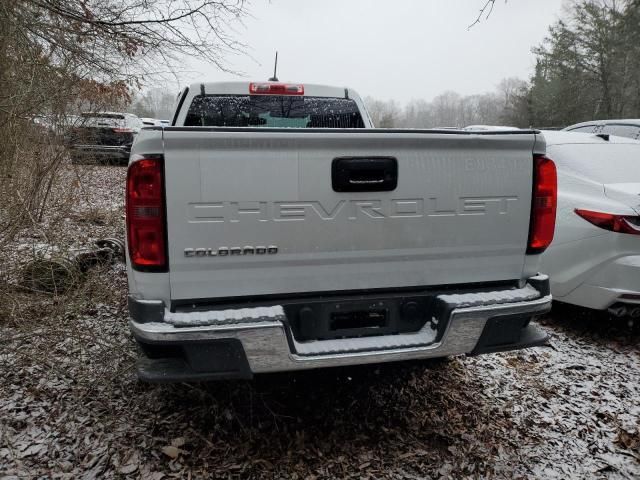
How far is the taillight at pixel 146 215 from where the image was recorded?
213 cm

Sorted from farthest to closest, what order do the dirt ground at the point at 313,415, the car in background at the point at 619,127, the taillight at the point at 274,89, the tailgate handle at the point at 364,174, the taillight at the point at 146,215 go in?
the car in background at the point at 619,127
the taillight at the point at 274,89
the dirt ground at the point at 313,415
the tailgate handle at the point at 364,174
the taillight at the point at 146,215

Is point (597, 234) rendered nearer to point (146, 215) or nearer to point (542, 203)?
point (542, 203)

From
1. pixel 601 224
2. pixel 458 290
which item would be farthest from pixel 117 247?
pixel 601 224

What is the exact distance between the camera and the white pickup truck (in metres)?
2.18

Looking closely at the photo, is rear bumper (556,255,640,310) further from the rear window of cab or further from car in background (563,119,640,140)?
car in background (563,119,640,140)

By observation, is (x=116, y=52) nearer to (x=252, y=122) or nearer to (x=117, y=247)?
(x=117, y=247)

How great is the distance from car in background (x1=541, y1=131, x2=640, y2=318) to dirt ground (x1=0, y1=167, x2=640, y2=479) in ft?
1.72

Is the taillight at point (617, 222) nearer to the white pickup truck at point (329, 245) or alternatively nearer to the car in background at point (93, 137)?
the white pickup truck at point (329, 245)

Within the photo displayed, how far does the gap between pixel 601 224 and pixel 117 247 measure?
17.4ft

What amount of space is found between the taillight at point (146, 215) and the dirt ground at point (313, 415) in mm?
1196

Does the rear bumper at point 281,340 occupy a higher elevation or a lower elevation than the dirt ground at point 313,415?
higher

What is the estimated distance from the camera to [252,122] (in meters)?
4.18

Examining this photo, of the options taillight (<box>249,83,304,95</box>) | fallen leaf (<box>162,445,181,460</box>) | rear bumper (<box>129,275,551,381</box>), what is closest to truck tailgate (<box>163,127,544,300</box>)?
rear bumper (<box>129,275,551,381</box>)

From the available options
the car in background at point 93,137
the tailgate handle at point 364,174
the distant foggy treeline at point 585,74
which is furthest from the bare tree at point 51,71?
the distant foggy treeline at point 585,74
